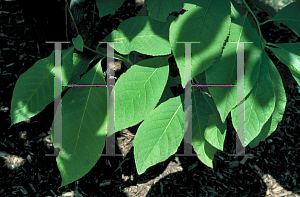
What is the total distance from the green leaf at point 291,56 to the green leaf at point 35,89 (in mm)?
1048

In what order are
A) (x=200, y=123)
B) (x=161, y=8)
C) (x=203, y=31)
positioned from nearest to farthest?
(x=203, y=31) → (x=161, y=8) → (x=200, y=123)

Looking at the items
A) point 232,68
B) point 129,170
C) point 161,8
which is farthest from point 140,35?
point 129,170

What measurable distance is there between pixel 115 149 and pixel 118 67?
0.85m

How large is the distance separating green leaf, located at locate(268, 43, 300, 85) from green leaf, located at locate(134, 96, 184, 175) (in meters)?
0.57

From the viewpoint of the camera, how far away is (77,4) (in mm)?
1768

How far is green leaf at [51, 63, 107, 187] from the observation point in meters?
1.31

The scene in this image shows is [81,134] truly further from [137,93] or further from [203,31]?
[203,31]

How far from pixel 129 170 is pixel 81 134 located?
1096 mm

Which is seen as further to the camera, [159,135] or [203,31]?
[159,135]

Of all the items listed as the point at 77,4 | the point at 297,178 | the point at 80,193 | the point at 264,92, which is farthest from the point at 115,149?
the point at 297,178

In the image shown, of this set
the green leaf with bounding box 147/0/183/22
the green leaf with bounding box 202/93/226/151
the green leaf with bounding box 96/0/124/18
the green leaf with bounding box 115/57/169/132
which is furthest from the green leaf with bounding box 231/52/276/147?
the green leaf with bounding box 96/0/124/18

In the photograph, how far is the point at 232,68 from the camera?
3.73 ft

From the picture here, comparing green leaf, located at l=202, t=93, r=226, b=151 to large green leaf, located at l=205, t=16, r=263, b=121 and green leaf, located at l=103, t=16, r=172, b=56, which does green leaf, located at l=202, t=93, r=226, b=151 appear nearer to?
large green leaf, located at l=205, t=16, r=263, b=121

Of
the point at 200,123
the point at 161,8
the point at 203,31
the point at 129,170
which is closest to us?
the point at 203,31
